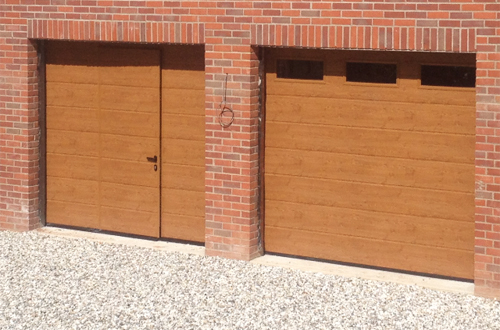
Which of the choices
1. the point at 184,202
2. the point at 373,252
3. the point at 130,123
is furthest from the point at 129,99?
the point at 373,252

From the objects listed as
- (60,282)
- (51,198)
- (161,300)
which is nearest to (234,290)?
(161,300)

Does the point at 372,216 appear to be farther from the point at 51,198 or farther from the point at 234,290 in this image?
the point at 51,198

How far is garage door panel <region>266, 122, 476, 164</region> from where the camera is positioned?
426 inches

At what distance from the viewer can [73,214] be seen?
13469 mm

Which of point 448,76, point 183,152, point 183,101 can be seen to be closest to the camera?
point 448,76

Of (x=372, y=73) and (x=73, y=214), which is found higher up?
(x=372, y=73)

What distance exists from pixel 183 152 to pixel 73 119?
1.66m

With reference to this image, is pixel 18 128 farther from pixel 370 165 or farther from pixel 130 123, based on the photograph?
pixel 370 165

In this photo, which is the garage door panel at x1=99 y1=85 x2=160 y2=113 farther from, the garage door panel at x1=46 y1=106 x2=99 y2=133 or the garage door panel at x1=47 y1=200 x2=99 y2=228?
the garage door panel at x1=47 y1=200 x2=99 y2=228

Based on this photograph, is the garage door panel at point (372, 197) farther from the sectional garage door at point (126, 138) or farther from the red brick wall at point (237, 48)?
the sectional garage door at point (126, 138)

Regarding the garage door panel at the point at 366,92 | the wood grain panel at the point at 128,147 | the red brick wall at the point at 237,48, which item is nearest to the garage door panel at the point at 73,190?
the red brick wall at the point at 237,48

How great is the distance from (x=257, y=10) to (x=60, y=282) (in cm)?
361

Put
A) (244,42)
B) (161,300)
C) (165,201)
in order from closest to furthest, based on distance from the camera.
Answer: (161,300) < (244,42) < (165,201)

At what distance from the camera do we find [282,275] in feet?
36.8
